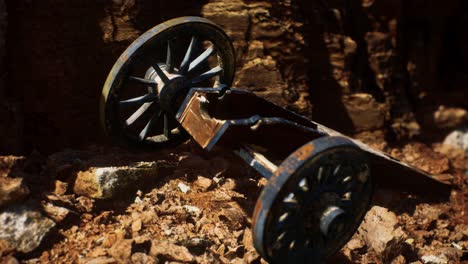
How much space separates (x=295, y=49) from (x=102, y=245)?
354 cm

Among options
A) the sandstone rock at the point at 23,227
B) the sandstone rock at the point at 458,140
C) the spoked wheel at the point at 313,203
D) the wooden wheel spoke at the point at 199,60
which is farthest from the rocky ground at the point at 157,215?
the sandstone rock at the point at 458,140

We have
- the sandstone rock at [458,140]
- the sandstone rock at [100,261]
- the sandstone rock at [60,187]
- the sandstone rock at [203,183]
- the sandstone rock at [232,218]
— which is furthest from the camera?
the sandstone rock at [458,140]

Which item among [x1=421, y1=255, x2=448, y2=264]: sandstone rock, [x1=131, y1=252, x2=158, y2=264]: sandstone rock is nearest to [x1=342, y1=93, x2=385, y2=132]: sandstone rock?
[x1=421, y1=255, x2=448, y2=264]: sandstone rock

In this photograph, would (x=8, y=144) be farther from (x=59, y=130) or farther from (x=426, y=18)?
(x=426, y=18)

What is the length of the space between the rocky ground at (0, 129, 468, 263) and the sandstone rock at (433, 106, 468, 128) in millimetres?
2654

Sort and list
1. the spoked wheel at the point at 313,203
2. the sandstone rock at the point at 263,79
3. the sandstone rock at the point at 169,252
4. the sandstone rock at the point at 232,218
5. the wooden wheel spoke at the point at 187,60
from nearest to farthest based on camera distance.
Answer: the spoked wheel at the point at 313,203, the sandstone rock at the point at 169,252, the sandstone rock at the point at 232,218, the wooden wheel spoke at the point at 187,60, the sandstone rock at the point at 263,79

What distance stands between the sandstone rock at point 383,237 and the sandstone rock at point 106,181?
2.41 metres

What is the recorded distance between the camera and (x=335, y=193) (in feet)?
12.1

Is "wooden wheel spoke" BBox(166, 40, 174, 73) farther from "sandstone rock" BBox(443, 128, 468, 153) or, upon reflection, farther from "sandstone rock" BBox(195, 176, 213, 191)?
"sandstone rock" BBox(443, 128, 468, 153)

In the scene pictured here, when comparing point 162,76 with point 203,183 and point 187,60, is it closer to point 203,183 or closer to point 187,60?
point 187,60

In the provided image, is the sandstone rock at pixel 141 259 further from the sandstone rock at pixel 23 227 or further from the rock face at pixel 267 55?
the rock face at pixel 267 55

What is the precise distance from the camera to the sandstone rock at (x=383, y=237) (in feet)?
15.1

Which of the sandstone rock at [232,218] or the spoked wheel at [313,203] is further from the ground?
the spoked wheel at [313,203]

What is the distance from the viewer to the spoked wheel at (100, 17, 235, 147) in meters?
4.38
